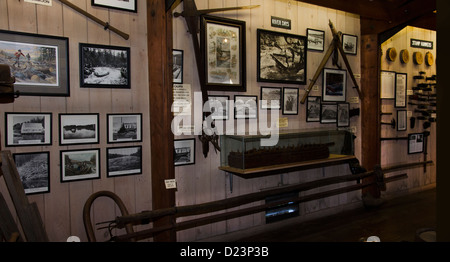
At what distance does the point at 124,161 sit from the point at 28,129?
3.12 feet

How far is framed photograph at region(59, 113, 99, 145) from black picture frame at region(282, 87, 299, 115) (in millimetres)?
2660

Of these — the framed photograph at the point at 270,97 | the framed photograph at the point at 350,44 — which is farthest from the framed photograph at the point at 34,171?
the framed photograph at the point at 350,44

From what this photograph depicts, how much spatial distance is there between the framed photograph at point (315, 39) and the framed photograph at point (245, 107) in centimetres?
144

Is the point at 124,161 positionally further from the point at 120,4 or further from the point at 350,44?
the point at 350,44

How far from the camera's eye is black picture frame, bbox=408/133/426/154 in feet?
21.7

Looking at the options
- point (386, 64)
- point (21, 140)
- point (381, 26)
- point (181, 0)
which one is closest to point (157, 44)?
point (181, 0)

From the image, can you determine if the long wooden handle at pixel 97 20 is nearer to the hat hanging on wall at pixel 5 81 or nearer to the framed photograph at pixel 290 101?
the hat hanging on wall at pixel 5 81

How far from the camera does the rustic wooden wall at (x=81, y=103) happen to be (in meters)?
2.90

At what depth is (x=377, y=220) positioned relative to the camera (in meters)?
4.96

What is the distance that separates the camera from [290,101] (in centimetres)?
473

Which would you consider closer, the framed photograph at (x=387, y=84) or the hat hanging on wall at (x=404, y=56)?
the framed photograph at (x=387, y=84)

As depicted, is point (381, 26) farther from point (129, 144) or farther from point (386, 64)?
point (129, 144)

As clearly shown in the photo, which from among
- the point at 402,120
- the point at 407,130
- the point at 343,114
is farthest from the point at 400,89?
the point at 343,114

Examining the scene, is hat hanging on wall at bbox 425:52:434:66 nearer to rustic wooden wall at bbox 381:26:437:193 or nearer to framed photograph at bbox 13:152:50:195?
rustic wooden wall at bbox 381:26:437:193
